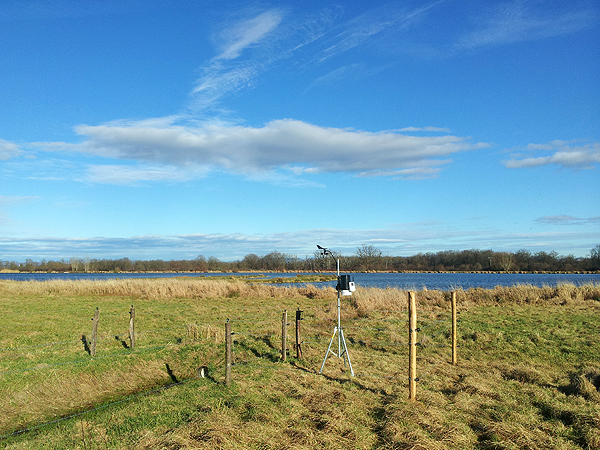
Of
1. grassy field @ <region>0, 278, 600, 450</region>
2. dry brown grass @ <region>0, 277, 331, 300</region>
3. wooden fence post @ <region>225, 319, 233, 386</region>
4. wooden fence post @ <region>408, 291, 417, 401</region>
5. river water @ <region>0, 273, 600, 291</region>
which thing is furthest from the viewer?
river water @ <region>0, 273, 600, 291</region>

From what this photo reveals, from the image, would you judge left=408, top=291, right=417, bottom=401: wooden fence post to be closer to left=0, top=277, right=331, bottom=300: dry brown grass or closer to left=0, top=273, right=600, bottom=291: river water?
left=0, top=273, right=600, bottom=291: river water

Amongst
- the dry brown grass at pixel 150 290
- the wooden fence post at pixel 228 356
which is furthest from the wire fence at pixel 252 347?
the dry brown grass at pixel 150 290

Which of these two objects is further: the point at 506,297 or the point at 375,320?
the point at 506,297

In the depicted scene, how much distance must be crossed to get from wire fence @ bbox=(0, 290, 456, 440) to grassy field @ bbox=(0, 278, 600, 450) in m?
0.05

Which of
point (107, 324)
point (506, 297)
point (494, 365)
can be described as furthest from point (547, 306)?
point (107, 324)

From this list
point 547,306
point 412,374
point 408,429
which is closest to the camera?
point 408,429

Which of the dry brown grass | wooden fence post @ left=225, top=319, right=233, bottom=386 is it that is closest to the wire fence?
wooden fence post @ left=225, top=319, right=233, bottom=386

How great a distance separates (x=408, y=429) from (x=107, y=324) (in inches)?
531

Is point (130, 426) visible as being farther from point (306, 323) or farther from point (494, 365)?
point (306, 323)

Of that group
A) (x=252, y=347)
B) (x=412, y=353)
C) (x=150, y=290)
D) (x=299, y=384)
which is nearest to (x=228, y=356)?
(x=299, y=384)

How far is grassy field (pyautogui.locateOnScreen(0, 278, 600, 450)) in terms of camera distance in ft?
19.3

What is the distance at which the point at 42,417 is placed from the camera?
802cm

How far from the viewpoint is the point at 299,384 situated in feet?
27.7

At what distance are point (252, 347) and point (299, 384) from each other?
13.0 feet
